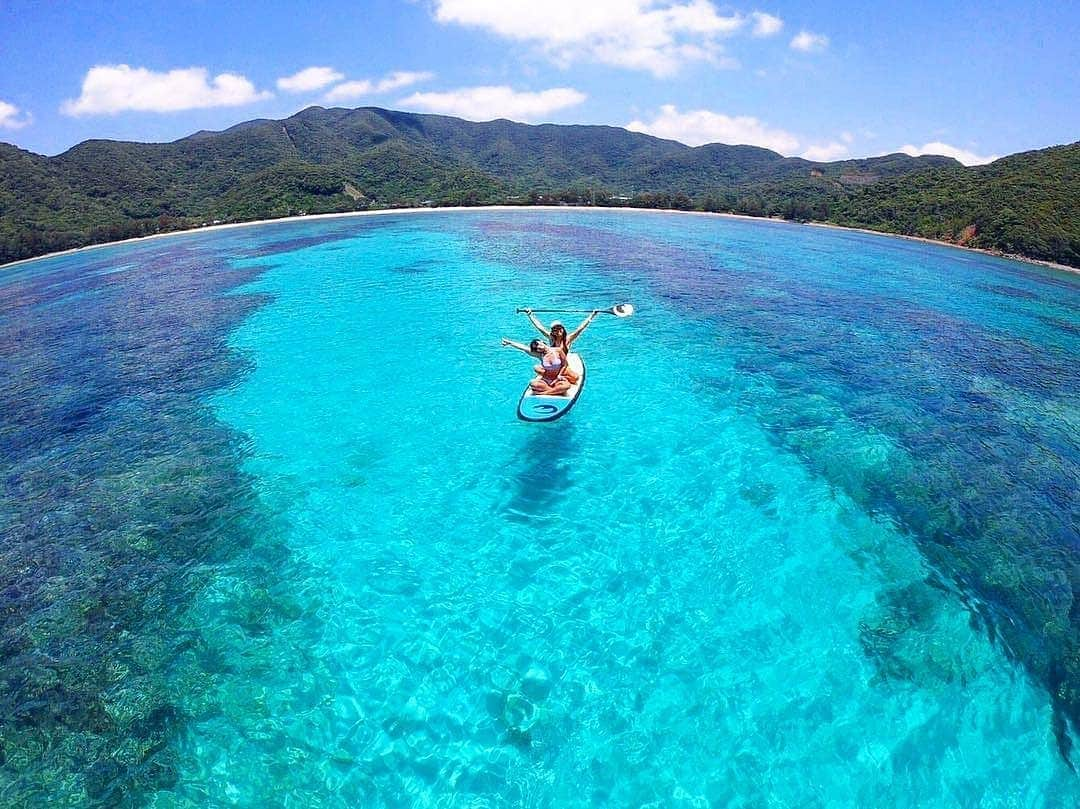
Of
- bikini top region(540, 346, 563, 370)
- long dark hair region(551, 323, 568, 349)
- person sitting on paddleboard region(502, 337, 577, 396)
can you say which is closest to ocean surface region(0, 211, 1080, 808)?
person sitting on paddleboard region(502, 337, 577, 396)

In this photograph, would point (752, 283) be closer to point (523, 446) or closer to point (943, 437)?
point (943, 437)

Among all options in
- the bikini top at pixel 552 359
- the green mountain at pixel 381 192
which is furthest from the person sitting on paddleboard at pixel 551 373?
the green mountain at pixel 381 192

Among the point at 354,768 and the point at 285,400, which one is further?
the point at 285,400

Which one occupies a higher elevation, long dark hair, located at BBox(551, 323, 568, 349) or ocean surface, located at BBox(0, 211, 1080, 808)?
long dark hair, located at BBox(551, 323, 568, 349)

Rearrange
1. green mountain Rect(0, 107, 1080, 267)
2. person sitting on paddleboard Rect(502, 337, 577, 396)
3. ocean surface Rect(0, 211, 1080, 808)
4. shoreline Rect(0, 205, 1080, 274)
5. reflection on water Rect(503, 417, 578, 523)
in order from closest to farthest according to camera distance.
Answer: ocean surface Rect(0, 211, 1080, 808) → reflection on water Rect(503, 417, 578, 523) → person sitting on paddleboard Rect(502, 337, 577, 396) → shoreline Rect(0, 205, 1080, 274) → green mountain Rect(0, 107, 1080, 267)

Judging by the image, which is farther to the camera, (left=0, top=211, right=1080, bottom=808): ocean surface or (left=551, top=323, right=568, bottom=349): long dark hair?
(left=551, top=323, right=568, bottom=349): long dark hair

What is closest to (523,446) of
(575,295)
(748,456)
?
(748,456)

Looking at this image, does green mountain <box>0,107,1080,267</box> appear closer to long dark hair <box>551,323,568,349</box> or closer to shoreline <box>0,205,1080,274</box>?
shoreline <box>0,205,1080,274</box>
